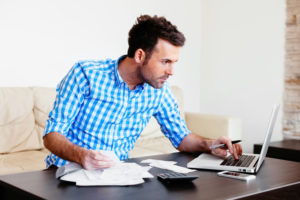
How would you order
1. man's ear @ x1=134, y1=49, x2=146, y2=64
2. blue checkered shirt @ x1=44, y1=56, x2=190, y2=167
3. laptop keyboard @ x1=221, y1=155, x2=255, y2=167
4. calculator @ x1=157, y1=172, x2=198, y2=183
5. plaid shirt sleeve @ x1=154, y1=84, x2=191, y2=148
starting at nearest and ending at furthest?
calculator @ x1=157, y1=172, x2=198, y2=183, laptop keyboard @ x1=221, y1=155, x2=255, y2=167, blue checkered shirt @ x1=44, y1=56, x2=190, y2=167, man's ear @ x1=134, y1=49, x2=146, y2=64, plaid shirt sleeve @ x1=154, y1=84, x2=191, y2=148

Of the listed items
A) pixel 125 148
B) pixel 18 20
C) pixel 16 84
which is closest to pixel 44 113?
pixel 16 84

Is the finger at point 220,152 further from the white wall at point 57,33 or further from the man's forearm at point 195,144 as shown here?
the white wall at point 57,33

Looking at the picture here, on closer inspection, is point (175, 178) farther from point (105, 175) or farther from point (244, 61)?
point (244, 61)

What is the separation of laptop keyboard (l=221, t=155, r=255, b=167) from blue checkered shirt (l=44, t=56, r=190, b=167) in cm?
29

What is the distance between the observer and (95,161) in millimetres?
1115

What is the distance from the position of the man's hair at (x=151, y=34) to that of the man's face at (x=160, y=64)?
0.07ft

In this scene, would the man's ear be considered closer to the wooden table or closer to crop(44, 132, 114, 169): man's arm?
crop(44, 132, 114, 169): man's arm

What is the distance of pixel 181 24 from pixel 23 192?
304 centimetres

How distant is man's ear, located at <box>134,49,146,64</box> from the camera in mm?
1565

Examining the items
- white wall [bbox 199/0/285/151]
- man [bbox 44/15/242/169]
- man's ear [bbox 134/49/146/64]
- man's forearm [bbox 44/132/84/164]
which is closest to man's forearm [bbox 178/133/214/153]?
man [bbox 44/15/242/169]

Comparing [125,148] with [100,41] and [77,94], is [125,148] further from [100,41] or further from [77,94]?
[100,41]

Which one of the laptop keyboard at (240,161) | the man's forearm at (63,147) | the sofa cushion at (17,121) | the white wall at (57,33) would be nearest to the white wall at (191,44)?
the white wall at (57,33)

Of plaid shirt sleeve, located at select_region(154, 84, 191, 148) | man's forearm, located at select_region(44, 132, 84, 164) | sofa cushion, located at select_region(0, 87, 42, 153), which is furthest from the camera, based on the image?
sofa cushion, located at select_region(0, 87, 42, 153)

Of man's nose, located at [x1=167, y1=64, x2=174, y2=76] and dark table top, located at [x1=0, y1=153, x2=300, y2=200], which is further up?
man's nose, located at [x1=167, y1=64, x2=174, y2=76]
